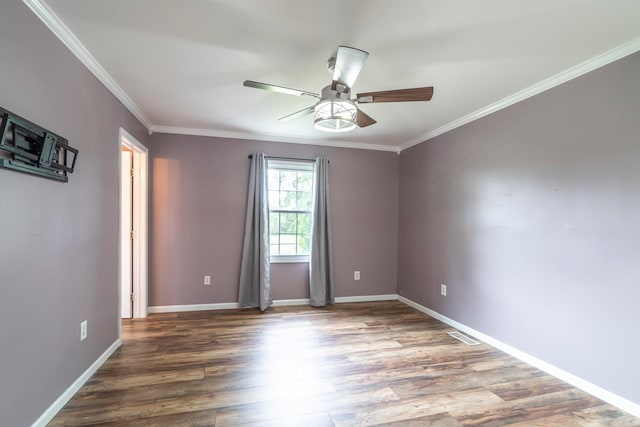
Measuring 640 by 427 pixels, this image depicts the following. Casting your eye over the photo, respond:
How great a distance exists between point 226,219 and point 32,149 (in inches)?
93.9

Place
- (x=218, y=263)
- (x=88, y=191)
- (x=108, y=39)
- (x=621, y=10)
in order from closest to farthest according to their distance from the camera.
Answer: (x=621, y=10), (x=108, y=39), (x=88, y=191), (x=218, y=263)

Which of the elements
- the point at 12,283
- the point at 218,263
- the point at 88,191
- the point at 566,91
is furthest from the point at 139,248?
the point at 566,91

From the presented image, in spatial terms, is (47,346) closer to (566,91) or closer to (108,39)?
(108,39)

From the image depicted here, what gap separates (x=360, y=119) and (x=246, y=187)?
2102 millimetres

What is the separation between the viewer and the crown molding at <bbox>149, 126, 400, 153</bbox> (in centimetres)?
366

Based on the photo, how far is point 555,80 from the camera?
2.27 meters

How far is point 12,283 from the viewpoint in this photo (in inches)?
55.5

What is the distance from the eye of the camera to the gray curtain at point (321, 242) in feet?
13.2

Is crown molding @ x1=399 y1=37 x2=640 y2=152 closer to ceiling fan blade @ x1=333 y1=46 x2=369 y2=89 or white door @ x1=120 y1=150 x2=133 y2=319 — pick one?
ceiling fan blade @ x1=333 y1=46 x2=369 y2=89

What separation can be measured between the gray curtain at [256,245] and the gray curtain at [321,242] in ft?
2.16

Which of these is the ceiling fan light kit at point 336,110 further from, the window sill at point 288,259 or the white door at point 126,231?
the white door at point 126,231

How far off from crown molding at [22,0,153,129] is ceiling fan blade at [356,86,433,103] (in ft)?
6.13

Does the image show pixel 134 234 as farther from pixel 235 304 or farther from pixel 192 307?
pixel 235 304

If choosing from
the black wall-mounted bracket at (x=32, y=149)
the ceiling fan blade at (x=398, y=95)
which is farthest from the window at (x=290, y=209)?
the black wall-mounted bracket at (x=32, y=149)
